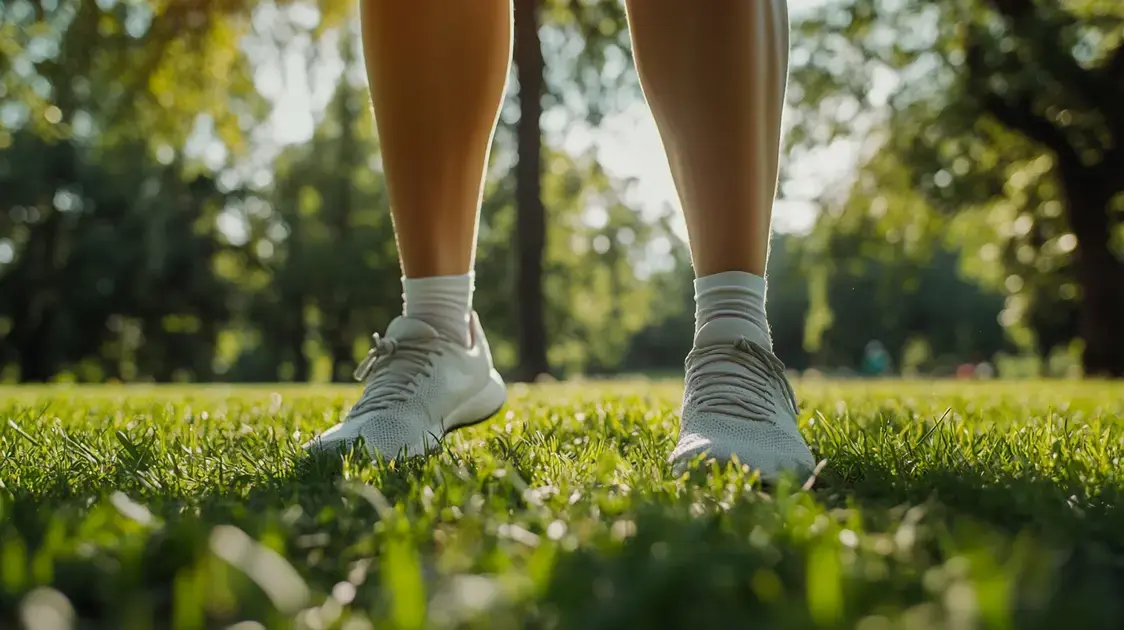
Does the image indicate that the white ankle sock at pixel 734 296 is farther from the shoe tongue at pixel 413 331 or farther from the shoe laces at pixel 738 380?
the shoe tongue at pixel 413 331

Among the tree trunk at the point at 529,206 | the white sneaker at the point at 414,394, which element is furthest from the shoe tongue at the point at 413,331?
the tree trunk at the point at 529,206

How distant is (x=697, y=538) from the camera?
34.9 inches

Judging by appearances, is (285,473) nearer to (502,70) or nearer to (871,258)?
(502,70)

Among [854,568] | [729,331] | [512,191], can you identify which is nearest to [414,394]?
[729,331]

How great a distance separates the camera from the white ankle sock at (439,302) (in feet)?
6.63

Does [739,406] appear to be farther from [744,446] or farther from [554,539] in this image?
[554,539]

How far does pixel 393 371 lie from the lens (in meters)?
1.93

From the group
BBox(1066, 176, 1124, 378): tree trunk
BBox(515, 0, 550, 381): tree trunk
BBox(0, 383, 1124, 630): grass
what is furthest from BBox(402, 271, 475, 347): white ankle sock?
BBox(1066, 176, 1124, 378): tree trunk

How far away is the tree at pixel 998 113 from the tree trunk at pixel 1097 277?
2 centimetres

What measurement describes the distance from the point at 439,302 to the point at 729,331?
0.68 m

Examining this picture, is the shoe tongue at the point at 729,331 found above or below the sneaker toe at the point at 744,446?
above

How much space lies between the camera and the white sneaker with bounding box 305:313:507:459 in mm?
1763

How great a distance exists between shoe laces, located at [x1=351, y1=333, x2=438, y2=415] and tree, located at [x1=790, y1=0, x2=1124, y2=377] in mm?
12455

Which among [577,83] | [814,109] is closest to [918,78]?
[814,109]
